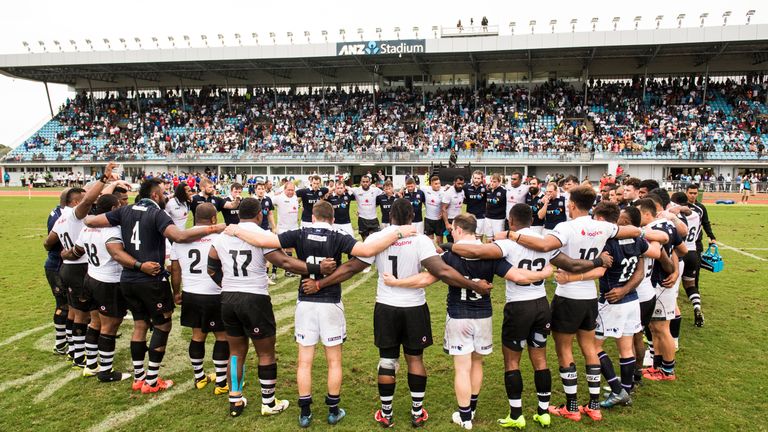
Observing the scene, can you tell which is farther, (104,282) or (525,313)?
(104,282)

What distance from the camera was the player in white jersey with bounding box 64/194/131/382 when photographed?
5730mm

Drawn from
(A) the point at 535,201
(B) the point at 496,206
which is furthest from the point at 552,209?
(B) the point at 496,206

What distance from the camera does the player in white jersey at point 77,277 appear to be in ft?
20.1

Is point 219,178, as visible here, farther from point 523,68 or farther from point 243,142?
point 523,68

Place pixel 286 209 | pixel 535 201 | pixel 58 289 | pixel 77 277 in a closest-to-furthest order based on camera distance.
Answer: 1. pixel 77 277
2. pixel 58 289
3. pixel 535 201
4. pixel 286 209

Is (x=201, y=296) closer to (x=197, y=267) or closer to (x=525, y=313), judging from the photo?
(x=197, y=267)

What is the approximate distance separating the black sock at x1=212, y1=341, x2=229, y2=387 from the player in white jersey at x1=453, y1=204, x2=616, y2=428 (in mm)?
3173

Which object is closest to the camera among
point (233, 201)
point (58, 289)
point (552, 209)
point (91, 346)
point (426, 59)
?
point (91, 346)

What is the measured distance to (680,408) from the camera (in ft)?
17.1

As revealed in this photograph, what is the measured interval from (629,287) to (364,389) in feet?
10.6

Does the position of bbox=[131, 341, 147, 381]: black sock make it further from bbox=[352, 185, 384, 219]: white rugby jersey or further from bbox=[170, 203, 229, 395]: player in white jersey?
bbox=[352, 185, 384, 219]: white rugby jersey

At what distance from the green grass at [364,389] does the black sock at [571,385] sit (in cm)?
20

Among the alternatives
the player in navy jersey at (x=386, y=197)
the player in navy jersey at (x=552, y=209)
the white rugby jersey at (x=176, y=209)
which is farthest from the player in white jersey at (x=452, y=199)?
the white rugby jersey at (x=176, y=209)

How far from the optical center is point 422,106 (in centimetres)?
4794
